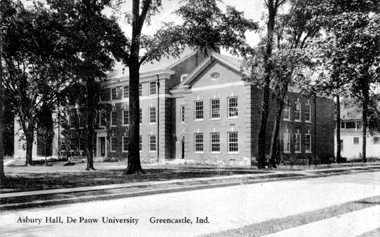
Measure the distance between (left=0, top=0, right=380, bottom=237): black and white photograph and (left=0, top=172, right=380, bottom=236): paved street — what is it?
52 mm

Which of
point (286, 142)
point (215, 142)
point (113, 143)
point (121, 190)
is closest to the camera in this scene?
point (121, 190)

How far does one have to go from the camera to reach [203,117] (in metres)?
36.6

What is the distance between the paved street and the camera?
806 cm

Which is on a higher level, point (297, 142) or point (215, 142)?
point (215, 142)

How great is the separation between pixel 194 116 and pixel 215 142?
338 cm

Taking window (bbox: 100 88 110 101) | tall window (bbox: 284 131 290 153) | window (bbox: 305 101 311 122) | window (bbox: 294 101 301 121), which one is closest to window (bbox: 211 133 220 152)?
tall window (bbox: 284 131 290 153)

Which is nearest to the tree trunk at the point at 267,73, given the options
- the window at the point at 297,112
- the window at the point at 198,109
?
the window at the point at 198,109

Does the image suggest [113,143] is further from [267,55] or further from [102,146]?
[267,55]

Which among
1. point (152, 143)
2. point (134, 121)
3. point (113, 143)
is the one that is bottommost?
point (113, 143)

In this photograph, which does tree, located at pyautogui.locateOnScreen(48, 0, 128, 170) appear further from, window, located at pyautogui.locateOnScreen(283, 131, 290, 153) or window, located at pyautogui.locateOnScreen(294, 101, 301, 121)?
window, located at pyautogui.locateOnScreen(294, 101, 301, 121)

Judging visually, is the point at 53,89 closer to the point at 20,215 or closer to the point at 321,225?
the point at 20,215

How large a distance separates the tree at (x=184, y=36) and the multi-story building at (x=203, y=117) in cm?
1081

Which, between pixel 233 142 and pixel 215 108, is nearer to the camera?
pixel 233 142

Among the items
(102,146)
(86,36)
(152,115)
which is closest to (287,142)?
(152,115)
